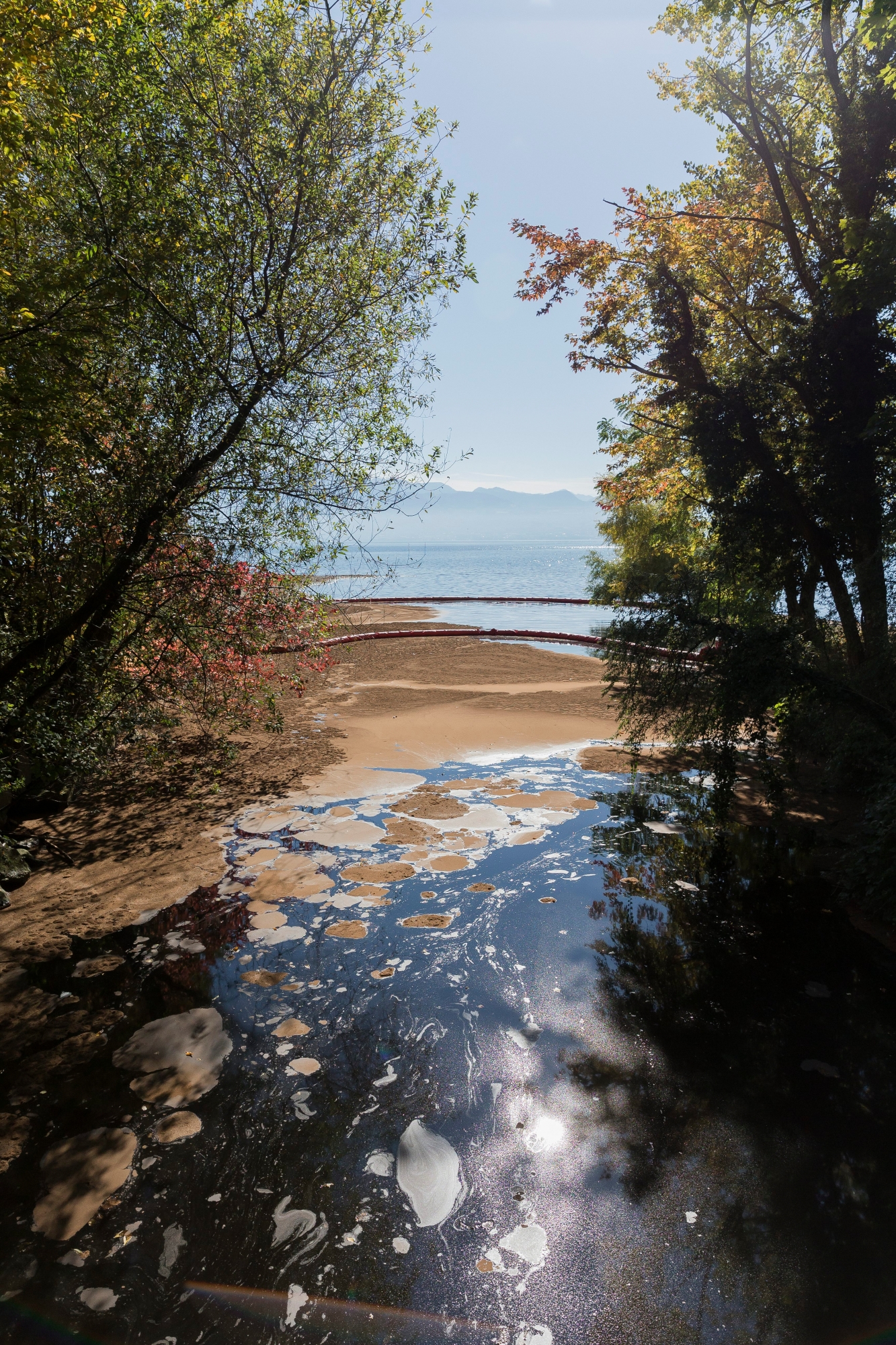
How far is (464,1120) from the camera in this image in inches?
130

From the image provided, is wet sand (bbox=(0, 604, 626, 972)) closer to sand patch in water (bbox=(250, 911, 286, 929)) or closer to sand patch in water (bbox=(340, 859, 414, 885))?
sand patch in water (bbox=(250, 911, 286, 929))

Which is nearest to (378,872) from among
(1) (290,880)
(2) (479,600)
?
(1) (290,880)

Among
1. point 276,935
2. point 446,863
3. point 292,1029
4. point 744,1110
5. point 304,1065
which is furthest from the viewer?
point 446,863

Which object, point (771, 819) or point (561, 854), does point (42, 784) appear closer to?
point (561, 854)

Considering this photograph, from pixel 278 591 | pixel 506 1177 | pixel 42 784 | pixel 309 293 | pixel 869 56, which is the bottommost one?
pixel 506 1177

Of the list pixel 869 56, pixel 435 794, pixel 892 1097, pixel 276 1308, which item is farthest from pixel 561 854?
pixel 869 56

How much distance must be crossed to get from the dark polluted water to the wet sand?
51cm

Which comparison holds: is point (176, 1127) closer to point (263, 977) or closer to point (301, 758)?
point (263, 977)

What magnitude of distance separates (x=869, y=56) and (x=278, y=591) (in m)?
8.83

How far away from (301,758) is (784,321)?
8.09m

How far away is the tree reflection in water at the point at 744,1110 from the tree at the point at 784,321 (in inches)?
76.9

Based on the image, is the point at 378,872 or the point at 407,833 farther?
the point at 407,833

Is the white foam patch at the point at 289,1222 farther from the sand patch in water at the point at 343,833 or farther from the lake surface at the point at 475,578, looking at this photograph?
the lake surface at the point at 475,578

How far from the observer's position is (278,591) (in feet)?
19.3
